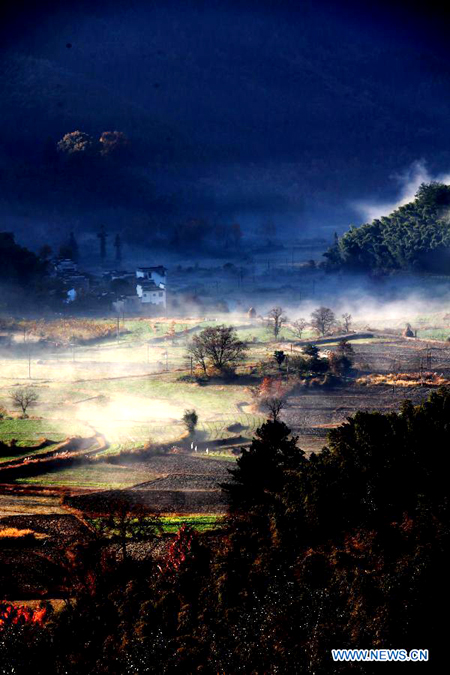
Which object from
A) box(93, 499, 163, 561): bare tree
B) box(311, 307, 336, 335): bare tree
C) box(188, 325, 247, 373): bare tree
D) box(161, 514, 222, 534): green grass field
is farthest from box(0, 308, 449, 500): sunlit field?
box(161, 514, 222, 534): green grass field

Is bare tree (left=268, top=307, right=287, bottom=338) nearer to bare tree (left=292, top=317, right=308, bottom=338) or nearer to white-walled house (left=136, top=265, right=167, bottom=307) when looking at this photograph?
bare tree (left=292, top=317, right=308, bottom=338)

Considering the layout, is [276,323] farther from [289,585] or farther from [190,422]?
[289,585]

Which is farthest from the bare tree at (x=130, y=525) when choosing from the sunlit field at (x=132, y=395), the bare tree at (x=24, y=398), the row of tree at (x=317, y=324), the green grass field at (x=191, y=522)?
the row of tree at (x=317, y=324)

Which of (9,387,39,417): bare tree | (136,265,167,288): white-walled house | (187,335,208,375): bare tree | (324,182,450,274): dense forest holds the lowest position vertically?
(9,387,39,417): bare tree


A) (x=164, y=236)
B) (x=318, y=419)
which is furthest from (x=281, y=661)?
(x=164, y=236)

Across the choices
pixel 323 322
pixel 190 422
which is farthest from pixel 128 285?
pixel 190 422

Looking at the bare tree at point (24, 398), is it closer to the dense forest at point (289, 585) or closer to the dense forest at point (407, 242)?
the dense forest at point (289, 585)

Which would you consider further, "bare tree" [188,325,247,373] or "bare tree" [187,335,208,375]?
"bare tree" [188,325,247,373]
